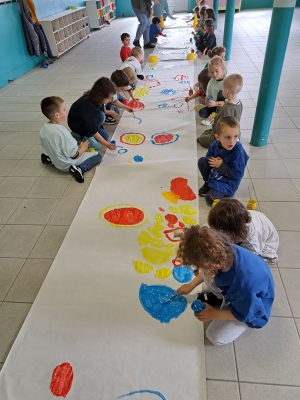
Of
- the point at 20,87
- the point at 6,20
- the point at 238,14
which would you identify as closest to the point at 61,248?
the point at 20,87

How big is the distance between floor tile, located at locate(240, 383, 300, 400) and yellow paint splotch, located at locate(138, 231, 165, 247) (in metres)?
0.94

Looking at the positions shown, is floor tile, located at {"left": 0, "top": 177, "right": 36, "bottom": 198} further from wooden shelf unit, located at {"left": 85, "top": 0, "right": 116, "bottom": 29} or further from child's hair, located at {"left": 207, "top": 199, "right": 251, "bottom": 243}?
wooden shelf unit, located at {"left": 85, "top": 0, "right": 116, "bottom": 29}

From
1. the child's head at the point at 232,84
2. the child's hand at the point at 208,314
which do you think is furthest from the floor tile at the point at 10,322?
the child's head at the point at 232,84

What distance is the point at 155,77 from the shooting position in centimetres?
491

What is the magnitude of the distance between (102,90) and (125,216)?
4.25 ft

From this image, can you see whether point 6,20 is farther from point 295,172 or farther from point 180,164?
point 295,172

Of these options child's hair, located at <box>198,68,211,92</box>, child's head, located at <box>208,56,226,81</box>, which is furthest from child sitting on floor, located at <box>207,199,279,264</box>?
child's hair, located at <box>198,68,211,92</box>

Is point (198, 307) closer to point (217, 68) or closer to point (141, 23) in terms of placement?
point (217, 68)

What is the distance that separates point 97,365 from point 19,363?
0.40 meters

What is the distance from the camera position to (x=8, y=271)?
193 cm

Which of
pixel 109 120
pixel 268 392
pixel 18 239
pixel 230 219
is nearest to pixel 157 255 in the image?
pixel 230 219

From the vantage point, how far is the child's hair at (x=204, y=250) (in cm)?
109

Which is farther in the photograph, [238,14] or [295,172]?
[238,14]

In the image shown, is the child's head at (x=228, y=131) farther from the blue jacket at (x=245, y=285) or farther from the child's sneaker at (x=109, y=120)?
the child's sneaker at (x=109, y=120)
